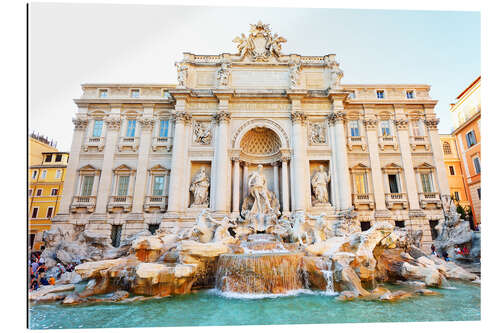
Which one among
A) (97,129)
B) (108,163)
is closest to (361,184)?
(108,163)

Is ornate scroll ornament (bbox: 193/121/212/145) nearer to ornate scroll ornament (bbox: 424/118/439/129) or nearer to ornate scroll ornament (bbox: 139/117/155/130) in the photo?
ornate scroll ornament (bbox: 139/117/155/130)

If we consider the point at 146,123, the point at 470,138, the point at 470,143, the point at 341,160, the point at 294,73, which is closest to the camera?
the point at 341,160

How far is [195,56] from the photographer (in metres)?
16.3

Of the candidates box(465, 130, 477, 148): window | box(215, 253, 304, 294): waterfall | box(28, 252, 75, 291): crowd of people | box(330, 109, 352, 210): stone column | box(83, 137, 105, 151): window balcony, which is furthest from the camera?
box(465, 130, 477, 148): window

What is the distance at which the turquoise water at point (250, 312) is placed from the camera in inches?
213

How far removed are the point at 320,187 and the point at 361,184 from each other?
9.72 feet

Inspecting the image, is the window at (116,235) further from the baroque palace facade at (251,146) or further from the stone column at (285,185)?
the stone column at (285,185)

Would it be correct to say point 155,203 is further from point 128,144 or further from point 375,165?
point 375,165

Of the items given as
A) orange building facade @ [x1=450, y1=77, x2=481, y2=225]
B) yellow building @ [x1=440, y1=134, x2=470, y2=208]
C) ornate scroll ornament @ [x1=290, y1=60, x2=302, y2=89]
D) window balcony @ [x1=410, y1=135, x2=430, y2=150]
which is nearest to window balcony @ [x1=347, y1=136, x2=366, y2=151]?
window balcony @ [x1=410, y1=135, x2=430, y2=150]

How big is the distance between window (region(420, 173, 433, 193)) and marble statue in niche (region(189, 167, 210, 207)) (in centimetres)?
1314

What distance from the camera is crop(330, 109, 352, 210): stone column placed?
13648 mm

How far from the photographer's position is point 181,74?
50.9 ft
